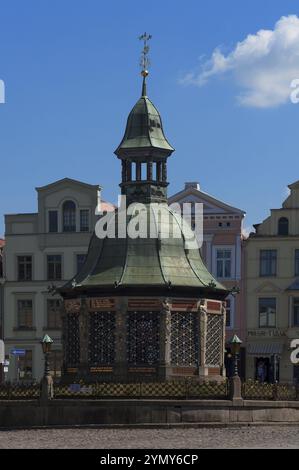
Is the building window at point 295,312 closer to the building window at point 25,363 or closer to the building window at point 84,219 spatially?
the building window at point 84,219

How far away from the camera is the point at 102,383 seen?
177ft

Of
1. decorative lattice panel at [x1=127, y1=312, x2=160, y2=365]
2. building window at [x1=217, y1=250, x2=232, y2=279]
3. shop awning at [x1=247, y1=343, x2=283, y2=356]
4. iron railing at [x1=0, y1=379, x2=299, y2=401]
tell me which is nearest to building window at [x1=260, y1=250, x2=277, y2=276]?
building window at [x1=217, y1=250, x2=232, y2=279]

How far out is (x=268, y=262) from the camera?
3241 inches

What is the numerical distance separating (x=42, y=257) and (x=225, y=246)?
39.8 ft

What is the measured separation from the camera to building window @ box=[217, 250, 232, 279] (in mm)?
82938

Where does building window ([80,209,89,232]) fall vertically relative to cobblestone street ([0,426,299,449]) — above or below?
above

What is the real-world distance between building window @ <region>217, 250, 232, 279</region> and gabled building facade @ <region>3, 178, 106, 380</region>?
8559 mm

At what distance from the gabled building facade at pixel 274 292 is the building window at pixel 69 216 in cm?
1158

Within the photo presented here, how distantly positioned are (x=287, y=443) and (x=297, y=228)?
136 feet

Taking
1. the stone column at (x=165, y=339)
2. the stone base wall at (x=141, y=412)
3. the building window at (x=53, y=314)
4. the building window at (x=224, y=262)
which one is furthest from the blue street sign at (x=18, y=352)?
the stone base wall at (x=141, y=412)

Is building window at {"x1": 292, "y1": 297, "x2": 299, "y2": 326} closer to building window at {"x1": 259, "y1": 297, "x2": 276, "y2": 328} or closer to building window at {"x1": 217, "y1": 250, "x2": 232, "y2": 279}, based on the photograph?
building window at {"x1": 259, "y1": 297, "x2": 276, "y2": 328}

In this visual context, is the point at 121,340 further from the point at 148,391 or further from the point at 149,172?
the point at 149,172
